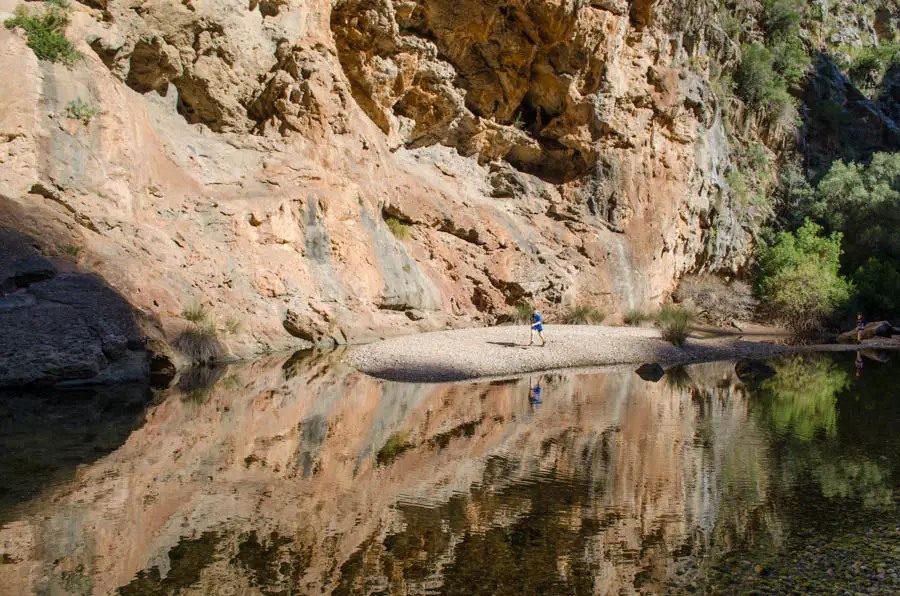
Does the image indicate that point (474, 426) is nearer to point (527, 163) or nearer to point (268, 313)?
point (268, 313)

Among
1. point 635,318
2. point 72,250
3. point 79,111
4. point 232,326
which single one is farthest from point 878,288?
point 72,250

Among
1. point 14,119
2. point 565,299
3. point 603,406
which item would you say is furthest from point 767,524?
point 565,299

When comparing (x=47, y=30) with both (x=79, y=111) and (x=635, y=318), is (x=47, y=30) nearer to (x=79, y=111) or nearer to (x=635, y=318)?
(x=79, y=111)

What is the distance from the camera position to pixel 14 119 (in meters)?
15.5

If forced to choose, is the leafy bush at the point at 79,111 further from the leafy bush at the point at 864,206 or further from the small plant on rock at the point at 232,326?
the leafy bush at the point at 864,206

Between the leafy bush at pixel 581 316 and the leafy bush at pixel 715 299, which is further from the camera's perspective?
the leafy bush at pixel 715 299

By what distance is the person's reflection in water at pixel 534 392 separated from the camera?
41.6 ft

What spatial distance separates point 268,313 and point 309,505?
12.6m

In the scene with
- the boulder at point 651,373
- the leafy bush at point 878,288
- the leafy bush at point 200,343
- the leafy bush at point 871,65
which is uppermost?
the leafy bush at point 871,65

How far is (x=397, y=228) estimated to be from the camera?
25297 millimetres

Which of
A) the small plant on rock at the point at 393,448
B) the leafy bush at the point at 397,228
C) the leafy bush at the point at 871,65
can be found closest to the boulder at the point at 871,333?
the leafy bush at the point at 397,228

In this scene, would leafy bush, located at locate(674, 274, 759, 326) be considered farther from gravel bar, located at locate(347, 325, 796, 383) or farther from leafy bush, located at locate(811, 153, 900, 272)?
leafy bush, located at locate(811, 153, 900, 272)

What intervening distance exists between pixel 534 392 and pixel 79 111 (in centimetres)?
1292

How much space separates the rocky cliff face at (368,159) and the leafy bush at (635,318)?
635mm
